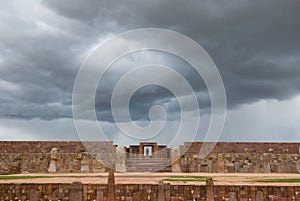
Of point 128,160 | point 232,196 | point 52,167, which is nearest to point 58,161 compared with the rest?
point 52,167

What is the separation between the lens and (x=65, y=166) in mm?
18141

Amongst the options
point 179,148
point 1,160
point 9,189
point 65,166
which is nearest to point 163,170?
point 179,148

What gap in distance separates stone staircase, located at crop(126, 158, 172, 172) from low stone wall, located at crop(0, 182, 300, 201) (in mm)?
8867

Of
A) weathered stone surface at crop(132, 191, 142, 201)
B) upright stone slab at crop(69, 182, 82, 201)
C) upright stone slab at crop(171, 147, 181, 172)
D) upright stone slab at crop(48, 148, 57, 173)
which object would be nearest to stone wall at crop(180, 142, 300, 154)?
upright stone slab at crop(171, 147, 181, 172)

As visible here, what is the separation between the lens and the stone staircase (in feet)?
61.0

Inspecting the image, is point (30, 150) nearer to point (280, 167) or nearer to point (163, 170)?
point (163, 170)

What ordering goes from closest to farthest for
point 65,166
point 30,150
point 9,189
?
1. point 9,189
2. point 65,166
3. point 30,150

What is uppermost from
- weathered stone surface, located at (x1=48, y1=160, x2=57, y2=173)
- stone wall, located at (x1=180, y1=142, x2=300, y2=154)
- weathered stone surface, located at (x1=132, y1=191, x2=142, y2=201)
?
stone wall, located at (x1=180, y1=142, x2=300, y2=154)

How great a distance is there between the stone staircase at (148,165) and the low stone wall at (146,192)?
8.87 meters

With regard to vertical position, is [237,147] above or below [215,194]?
above

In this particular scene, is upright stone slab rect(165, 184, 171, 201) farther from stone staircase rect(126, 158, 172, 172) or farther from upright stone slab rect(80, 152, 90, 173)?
upright stone slab rect(80, 152, 90, 173)

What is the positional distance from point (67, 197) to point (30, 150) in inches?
440

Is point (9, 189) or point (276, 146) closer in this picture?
point (9, 189)

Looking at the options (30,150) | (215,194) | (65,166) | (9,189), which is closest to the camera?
(215,194)
